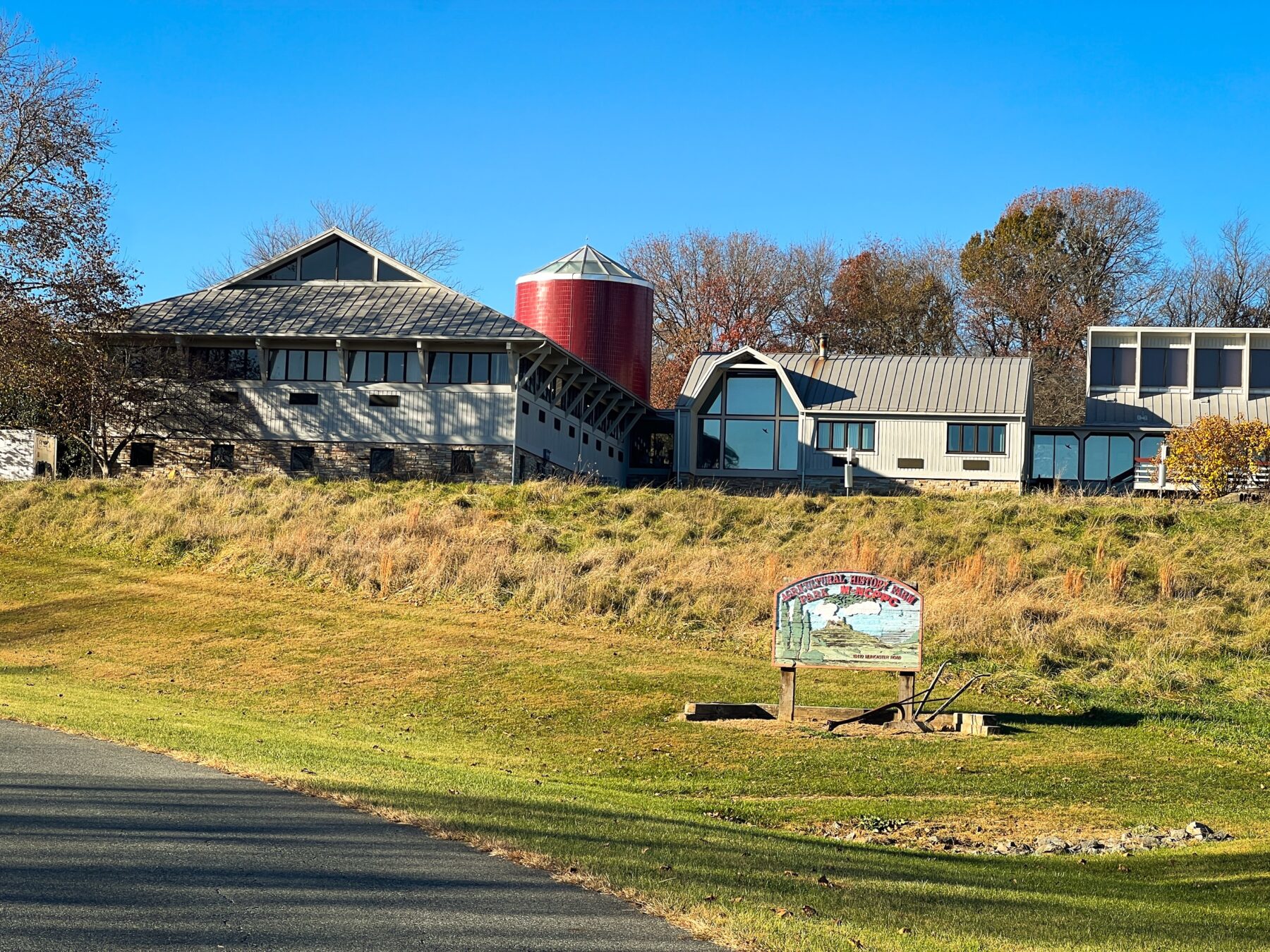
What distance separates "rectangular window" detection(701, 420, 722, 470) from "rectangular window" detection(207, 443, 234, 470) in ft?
53.4

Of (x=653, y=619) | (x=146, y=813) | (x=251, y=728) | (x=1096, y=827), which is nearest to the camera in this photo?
(x=146, y=813)

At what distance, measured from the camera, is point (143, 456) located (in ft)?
140

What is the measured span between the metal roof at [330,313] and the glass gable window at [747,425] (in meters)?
9.48

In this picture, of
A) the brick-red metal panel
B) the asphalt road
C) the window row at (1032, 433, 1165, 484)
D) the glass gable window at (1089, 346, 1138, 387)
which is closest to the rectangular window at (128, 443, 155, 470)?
the brick-red metal panel

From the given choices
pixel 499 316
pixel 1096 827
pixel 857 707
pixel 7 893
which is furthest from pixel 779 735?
pixel 499 316

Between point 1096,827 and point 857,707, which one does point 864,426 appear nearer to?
point 857,707

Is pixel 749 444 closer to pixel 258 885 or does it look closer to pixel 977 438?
pixel 977 438

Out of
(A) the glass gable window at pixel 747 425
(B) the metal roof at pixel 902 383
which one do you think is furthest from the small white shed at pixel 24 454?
(A) the glass gable window at pixel 747 425

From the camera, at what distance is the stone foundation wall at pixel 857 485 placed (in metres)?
46.8

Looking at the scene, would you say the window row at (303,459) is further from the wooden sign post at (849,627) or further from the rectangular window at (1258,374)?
the rectangular window at (1258,374)

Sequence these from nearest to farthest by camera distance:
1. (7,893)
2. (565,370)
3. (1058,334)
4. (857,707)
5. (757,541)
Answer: (7,893) → (857,707) → (757,541) → (565,370) → (1058,334)

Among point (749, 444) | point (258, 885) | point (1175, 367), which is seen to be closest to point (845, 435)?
point (749, 444)

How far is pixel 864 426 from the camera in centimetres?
4806

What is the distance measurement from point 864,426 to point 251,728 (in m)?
34.1
